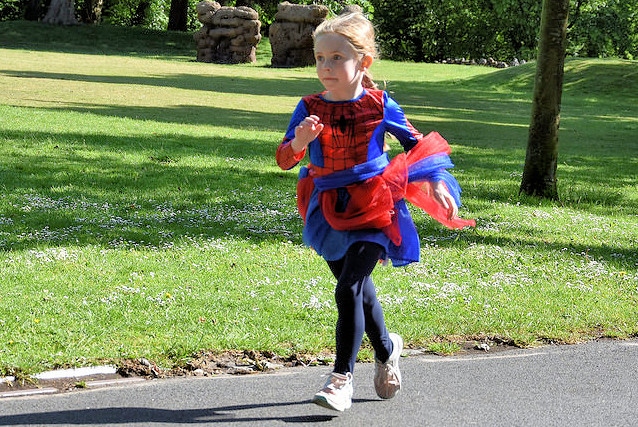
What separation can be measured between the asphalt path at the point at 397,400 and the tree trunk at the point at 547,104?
7.15 m

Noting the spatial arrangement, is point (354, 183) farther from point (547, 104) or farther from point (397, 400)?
point (547, 104)

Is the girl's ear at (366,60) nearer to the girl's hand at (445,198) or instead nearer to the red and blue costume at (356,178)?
the red and blue costume at (356,178)

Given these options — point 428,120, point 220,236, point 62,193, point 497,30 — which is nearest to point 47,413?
point 220,236

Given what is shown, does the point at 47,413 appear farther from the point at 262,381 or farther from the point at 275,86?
the point at 275,86

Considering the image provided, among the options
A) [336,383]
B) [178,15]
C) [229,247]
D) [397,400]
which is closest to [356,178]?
[336,383]

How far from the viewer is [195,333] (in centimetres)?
616

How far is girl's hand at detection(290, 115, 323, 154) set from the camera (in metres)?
4.64

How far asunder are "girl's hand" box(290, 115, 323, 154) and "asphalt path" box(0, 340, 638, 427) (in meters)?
1.40

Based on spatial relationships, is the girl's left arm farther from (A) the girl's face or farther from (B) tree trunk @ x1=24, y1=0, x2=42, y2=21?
(B) tree trunk @ x1=24, y1=0, x2=42, y2=21

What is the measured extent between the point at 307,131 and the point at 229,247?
4.32 m

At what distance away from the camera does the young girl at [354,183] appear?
4.79 meters

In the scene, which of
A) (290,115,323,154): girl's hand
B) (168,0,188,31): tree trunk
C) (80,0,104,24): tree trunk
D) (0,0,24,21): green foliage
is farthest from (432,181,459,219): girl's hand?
(0,0,24,21): green foliage

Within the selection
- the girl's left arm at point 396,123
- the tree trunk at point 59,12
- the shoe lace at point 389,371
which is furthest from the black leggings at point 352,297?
the tree trunk at point 59,12

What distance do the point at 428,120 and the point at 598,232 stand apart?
521 inches
